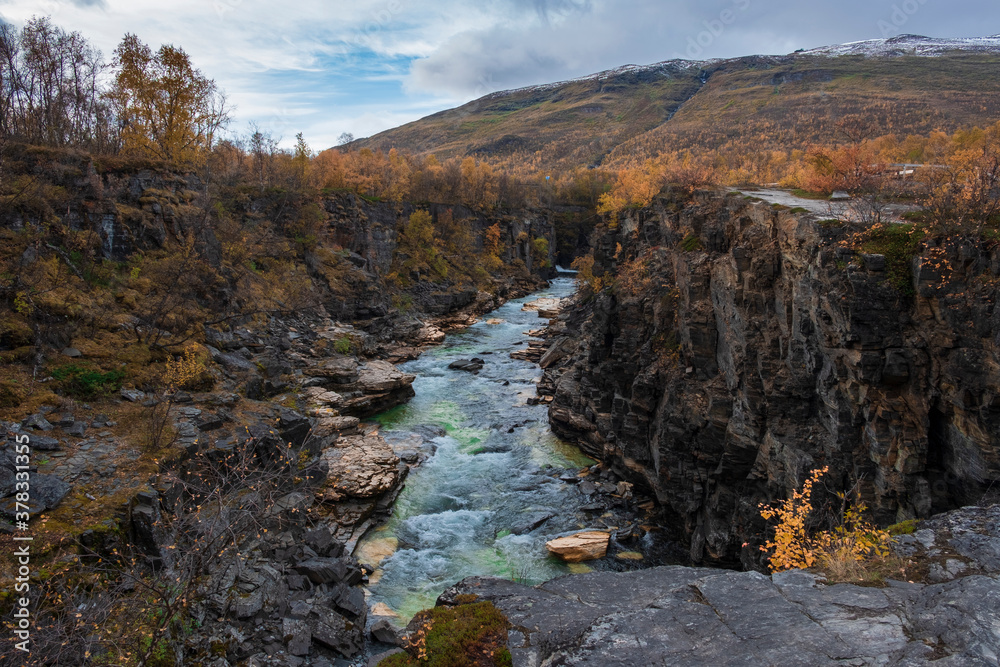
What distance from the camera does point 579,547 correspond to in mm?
16797

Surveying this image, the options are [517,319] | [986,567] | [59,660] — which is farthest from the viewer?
[517,319]

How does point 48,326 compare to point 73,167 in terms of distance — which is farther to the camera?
point 73,167

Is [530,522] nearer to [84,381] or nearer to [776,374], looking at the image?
[776,374]

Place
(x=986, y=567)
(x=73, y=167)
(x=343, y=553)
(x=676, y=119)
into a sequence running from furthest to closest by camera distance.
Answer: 1. (x=676, y=119)
2. (x=73, y=167)
3. (x=343, y=553)
4. (x=986, y=567)

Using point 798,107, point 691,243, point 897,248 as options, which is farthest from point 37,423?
point 798,107

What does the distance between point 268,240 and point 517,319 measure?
24580mm

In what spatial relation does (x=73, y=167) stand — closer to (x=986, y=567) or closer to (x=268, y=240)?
(x=268, y=240)

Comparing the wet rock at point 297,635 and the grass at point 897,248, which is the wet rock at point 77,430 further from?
the grass at point 897,248

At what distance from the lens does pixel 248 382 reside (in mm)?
21750

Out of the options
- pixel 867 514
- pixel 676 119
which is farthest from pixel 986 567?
pixel 676 119

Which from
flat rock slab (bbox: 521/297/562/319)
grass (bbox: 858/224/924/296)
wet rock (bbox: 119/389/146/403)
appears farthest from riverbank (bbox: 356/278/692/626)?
flat rock slab (bbox: 521/297/562/319)

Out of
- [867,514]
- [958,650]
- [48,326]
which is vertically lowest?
[867,514]

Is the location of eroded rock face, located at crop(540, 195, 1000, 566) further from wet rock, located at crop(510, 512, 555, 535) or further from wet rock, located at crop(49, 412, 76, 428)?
wet rock, located at crop(49, 412, 76, 428)

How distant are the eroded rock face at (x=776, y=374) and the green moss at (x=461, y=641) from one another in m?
9.63
